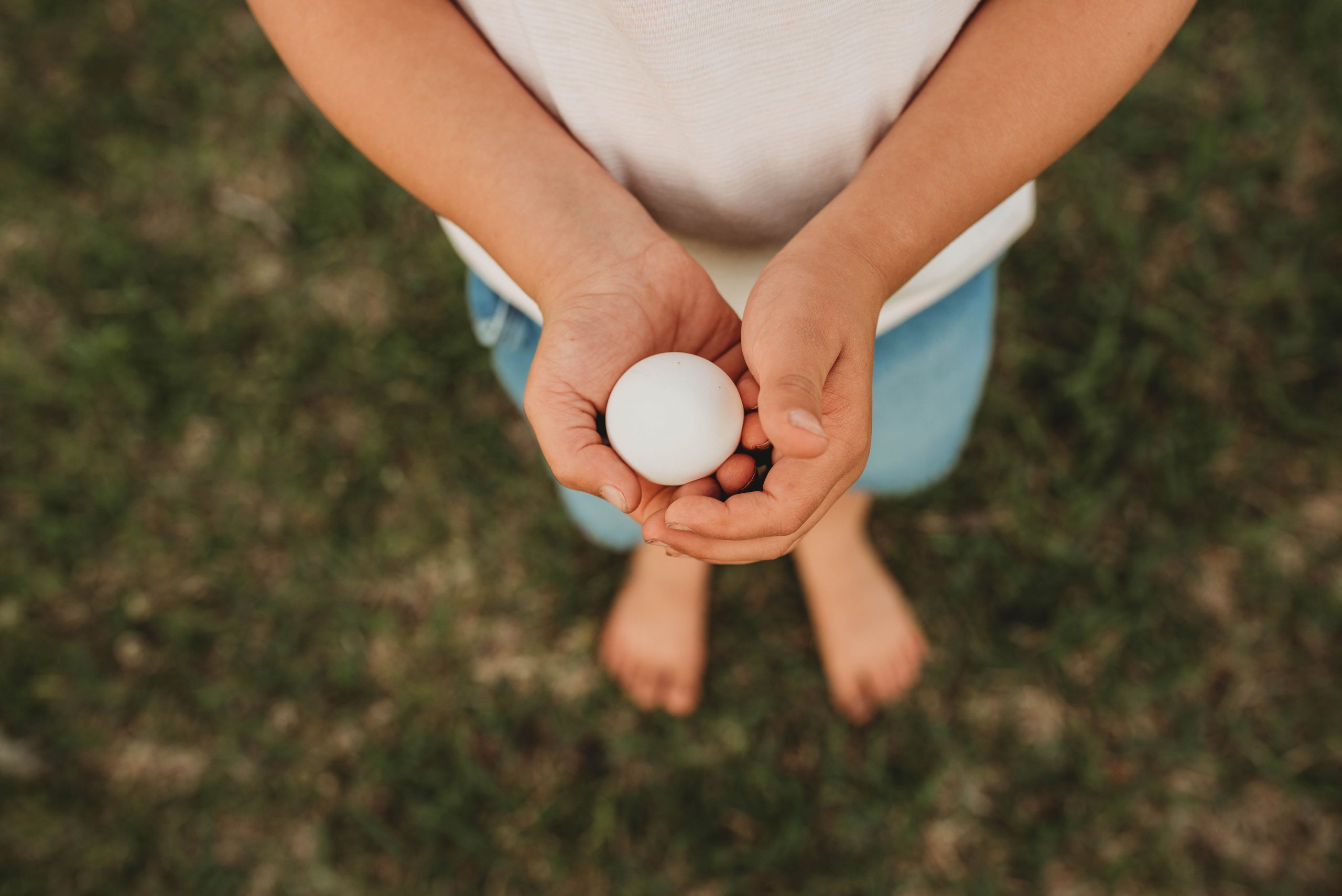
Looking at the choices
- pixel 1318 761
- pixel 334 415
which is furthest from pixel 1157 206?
pixel 334 415

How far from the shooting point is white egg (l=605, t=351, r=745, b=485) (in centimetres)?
134

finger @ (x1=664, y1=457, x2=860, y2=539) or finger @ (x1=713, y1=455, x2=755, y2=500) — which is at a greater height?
finger @ (x1=664, y1=457, x2=860, y2=539)

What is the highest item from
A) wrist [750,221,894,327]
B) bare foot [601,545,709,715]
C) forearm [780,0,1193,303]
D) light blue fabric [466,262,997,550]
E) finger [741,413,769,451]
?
forearm [780,0,1193,303]

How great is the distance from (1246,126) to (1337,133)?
0.86 ft

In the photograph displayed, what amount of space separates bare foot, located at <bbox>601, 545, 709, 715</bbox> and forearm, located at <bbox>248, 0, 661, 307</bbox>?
44.4 inches

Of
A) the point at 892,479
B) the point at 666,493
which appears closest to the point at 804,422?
the point at 666,493

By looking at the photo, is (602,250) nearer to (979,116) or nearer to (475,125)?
(475,125)

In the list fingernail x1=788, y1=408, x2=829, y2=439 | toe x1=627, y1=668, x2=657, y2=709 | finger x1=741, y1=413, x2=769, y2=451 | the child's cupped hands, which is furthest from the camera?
toe x1=627, y1=668, x2=657, y2=709

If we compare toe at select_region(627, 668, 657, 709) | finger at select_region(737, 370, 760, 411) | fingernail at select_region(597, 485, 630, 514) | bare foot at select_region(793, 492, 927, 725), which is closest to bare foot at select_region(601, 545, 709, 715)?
toe at select_region(627, 668, 657, 709)

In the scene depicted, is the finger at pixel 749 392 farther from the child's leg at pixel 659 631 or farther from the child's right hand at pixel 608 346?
the child's leg at pixel 659 631

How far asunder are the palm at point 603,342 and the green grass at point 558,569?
1.22 metres

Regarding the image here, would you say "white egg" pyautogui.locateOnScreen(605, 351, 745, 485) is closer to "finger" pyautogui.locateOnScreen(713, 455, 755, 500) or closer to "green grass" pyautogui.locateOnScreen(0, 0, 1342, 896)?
"finger" pyautogui.locateOnScreen(713, 455, 755, 500)

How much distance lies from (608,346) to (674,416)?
158 mm

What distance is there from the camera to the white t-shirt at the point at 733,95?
1.21m
